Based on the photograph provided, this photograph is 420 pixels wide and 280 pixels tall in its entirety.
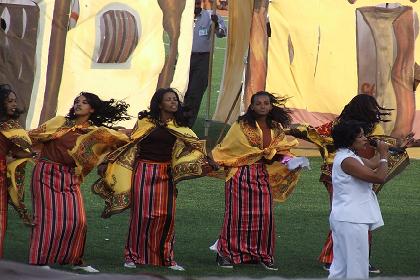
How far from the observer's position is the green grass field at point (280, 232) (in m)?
10.4

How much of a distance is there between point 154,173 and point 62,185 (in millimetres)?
776

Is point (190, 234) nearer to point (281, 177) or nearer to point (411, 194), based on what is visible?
point (281, 177)

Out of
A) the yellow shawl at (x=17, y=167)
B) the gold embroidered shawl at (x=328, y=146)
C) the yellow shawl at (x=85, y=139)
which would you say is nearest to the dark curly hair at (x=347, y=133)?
the gold embroidered shawl at (x=328, y=146)

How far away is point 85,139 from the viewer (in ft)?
33.1

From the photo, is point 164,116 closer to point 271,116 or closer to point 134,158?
point 134,158

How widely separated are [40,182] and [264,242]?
2.02m

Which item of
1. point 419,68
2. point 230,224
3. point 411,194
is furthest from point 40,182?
point 419,68

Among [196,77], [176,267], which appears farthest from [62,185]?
[196,77]

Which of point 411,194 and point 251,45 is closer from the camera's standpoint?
point 411,194

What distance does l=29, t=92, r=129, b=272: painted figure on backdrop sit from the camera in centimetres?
1000

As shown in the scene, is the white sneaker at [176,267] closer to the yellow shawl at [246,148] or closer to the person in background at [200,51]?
the yellow shawl at [246,148]

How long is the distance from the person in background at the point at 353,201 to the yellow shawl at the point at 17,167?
8.71 feet

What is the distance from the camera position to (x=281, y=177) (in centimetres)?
1090

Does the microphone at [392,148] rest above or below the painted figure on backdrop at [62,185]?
above
